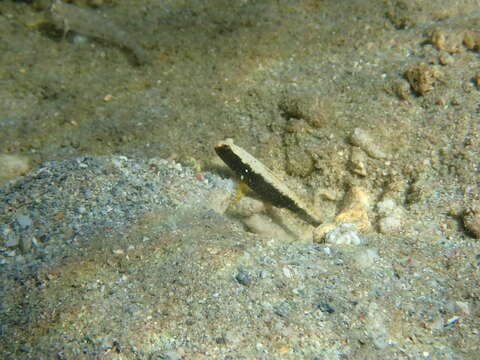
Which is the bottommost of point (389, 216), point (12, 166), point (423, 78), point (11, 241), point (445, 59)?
point (12, 166)

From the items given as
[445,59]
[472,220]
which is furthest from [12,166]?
[445,59]

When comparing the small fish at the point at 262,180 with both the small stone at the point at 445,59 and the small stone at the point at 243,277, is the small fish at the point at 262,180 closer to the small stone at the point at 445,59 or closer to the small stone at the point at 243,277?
the small stone at the point at 243,277

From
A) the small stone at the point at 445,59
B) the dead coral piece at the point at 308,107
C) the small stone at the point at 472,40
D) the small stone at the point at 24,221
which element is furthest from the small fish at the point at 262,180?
the small stone at the point at 472,40

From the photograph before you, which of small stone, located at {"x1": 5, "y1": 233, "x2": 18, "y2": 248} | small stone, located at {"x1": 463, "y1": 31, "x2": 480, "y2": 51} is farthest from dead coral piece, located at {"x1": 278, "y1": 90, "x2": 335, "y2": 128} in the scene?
small stone, located at {"x1": 5, "y1": 233, "x2": 18, "y2": 248}

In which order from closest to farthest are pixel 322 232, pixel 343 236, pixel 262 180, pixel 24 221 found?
pixel 24 221 → pixel 343 236 → pixel 322 232 → pixel 262 180

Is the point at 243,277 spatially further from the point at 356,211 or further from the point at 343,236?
the point at 356,211

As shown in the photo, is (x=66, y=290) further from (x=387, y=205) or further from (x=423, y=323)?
(x=387, y=205)
